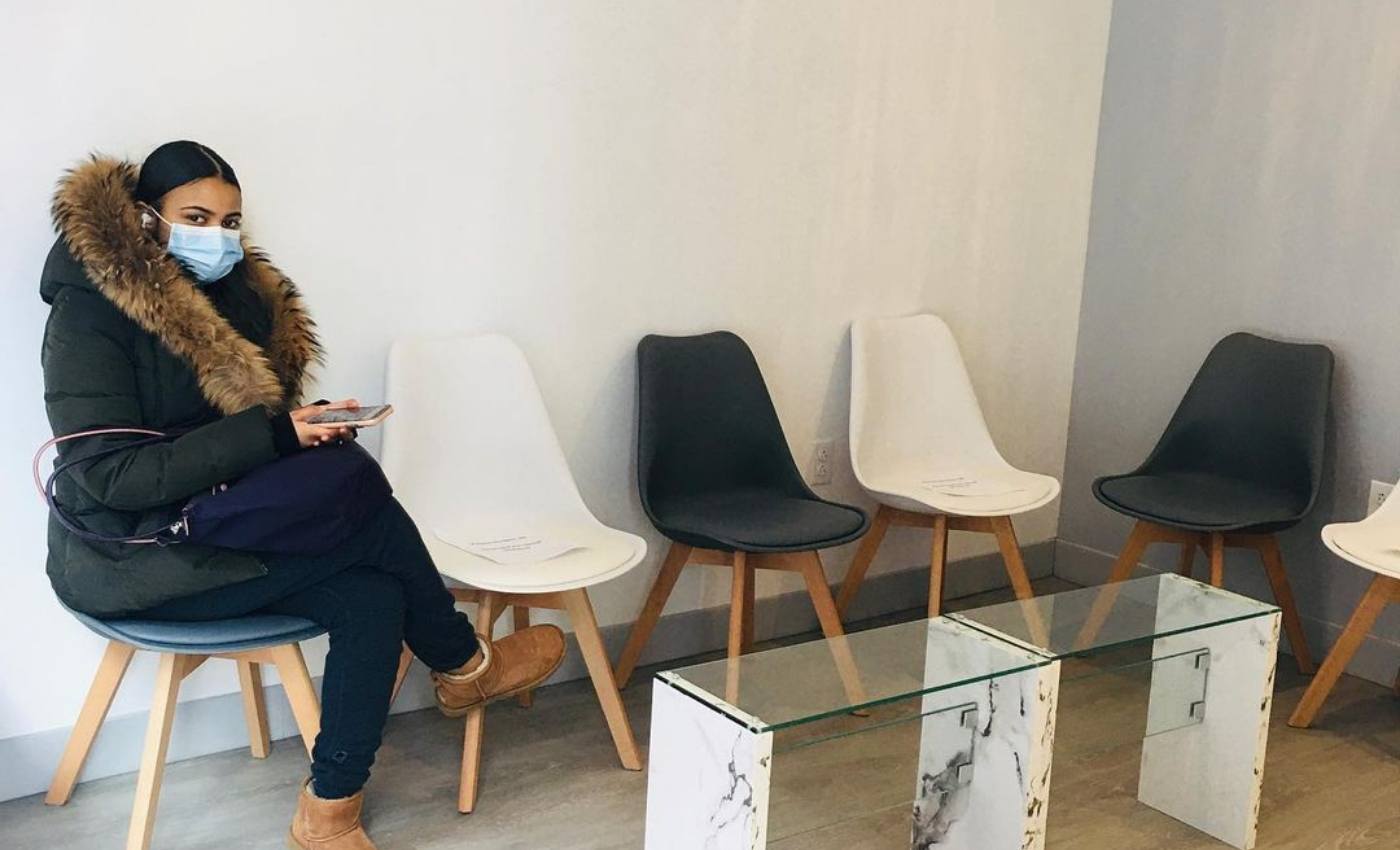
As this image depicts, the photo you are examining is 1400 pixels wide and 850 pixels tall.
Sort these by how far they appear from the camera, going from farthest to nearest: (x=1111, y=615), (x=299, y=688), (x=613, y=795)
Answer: (x=613, y=795)
(x=1111, y=615)
(x=299, y=688)

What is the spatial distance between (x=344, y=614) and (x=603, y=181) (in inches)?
46.1

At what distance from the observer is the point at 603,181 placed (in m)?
2.93

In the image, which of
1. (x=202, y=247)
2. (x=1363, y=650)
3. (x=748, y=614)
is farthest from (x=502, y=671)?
(x=1363, y=650)

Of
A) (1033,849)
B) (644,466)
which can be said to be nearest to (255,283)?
(644,466)

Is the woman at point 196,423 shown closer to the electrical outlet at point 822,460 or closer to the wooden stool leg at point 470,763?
the wooden stool leg at point 470,763

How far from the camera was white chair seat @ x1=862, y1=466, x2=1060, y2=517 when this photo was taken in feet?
10.1

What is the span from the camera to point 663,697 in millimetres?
1990

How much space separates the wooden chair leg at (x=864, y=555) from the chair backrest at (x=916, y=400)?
0.40ft

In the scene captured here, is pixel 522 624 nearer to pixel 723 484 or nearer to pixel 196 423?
pixel 723 484

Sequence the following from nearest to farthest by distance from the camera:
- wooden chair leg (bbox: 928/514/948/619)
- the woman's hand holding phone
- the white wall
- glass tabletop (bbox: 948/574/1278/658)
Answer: the woman's hand holding phone, glass tabletop (bbox: 948/574/1278/658), the white wall, wooden chair leg (bbox: 928/514/948/619)

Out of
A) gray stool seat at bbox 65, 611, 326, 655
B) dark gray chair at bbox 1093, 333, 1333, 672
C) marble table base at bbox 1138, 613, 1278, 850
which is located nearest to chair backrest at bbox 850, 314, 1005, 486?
dark gray chair at bbox 1093, 333, 1333, 672

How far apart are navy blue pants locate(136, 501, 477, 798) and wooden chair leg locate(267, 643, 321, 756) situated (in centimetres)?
7

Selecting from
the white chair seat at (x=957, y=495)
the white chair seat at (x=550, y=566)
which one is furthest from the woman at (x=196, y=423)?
the white chair seat at (x=957, y=495)

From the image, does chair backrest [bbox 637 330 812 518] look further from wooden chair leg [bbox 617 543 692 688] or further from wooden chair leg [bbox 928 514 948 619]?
wooden chair leg [bbox 928 514 948 619]
